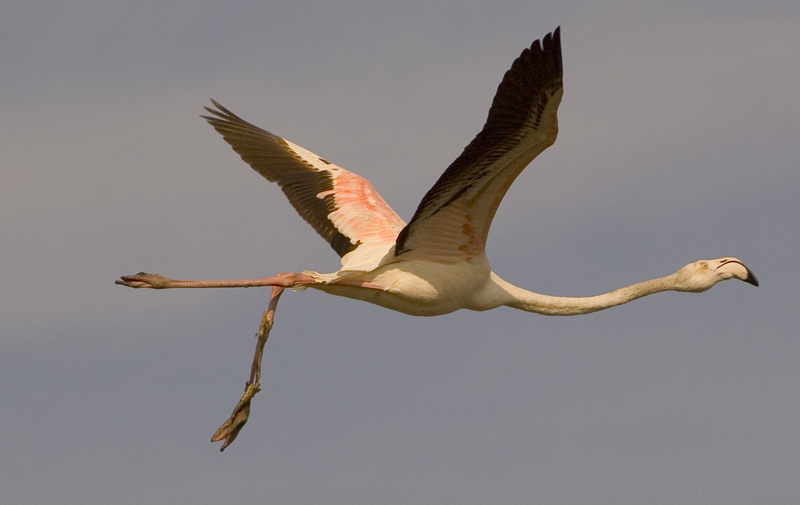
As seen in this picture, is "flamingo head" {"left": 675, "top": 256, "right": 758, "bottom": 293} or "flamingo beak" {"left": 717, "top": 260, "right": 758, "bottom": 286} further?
"flamingo head" {"left": 675, "top": 256, "right": 758, "bottom": 293}

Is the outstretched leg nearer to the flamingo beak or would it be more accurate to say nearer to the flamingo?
the flamingo

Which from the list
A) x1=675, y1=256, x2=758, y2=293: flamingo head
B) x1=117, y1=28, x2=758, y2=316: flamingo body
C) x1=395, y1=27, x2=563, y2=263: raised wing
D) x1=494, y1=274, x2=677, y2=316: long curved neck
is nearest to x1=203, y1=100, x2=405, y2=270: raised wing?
x1=117, y1=28, x2=758, y2=316: flamingo body

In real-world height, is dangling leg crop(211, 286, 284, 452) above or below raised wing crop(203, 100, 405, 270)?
below

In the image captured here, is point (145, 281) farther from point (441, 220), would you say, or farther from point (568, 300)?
point (568, 300)

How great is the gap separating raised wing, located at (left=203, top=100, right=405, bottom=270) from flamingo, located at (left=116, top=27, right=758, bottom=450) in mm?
14

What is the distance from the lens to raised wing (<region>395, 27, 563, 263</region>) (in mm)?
11445

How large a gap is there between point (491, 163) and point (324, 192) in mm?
4852

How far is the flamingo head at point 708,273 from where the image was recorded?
1557 centimetres

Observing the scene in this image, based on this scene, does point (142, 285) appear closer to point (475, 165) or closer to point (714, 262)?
point (475, 165)

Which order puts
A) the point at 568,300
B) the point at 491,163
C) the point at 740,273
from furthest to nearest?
1. the point at 740,273
2. the point at 568,300
3. the point at 491,163

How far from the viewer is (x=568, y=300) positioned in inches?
600

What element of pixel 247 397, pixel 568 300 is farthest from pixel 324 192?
pixel 247 397

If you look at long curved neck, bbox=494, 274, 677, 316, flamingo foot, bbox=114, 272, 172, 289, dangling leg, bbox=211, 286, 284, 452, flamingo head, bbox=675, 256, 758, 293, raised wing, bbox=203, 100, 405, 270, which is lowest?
dangling leg, bbox=211, 286, 284, 452

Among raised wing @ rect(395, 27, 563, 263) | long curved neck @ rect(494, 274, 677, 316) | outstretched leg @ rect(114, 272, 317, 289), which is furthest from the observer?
long curved neck @ rect(494, 274, 677, 316)
